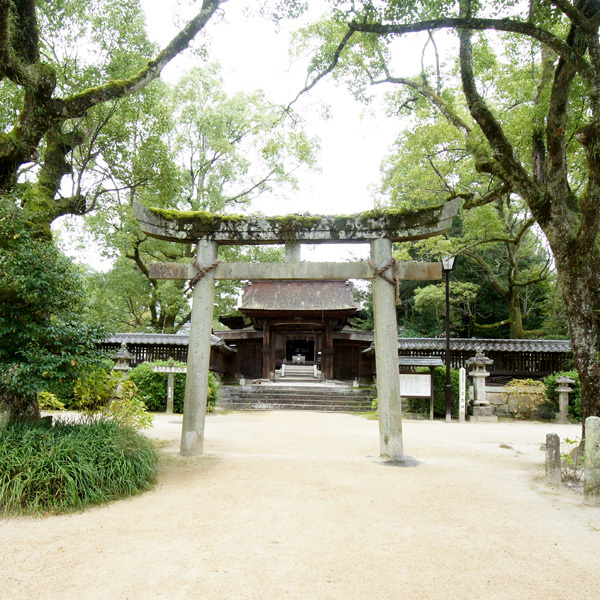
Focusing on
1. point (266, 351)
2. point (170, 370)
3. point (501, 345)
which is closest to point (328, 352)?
point (266, 351)

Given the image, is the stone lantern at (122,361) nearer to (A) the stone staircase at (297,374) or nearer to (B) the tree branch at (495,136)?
(A) the stone staircase at (297,374)

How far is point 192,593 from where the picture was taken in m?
2.95

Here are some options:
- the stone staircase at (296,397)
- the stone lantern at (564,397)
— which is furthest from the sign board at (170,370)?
the stone lantern at (564,397)

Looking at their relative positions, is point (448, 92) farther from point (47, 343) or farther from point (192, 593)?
point (192, 593)

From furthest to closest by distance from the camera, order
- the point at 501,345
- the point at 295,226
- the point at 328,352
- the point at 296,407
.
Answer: the point at 328,352
the point at 501,345
the point at 296,407
the point at 295,226

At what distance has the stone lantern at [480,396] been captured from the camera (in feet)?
49.1

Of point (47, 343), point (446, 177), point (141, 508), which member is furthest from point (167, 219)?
point (446, 177)

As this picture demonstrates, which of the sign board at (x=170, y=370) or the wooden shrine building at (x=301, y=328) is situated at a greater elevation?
the wooden shrine building at (x=301, y=328)

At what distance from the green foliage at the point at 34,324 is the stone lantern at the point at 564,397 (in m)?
14.7

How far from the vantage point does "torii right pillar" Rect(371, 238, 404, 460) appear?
686 centimetres

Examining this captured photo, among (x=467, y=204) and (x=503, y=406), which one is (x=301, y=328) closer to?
(x=503, y=406)

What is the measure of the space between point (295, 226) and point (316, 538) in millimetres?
4584

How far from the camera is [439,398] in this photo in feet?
50.8

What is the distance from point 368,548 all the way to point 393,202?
16.5 m
